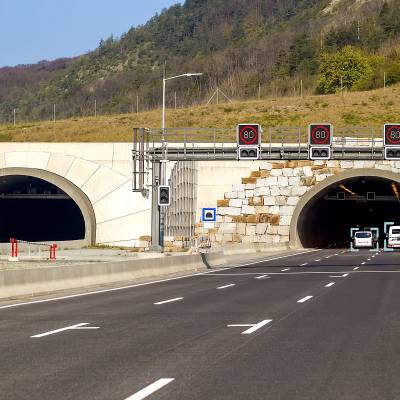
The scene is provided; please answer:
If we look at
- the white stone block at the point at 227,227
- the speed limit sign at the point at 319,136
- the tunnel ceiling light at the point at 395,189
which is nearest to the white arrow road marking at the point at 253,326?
the speed limit sign at the point at 319,136

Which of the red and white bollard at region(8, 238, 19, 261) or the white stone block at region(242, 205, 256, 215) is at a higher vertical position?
the white stone block at region(242, 205, 256, 215)

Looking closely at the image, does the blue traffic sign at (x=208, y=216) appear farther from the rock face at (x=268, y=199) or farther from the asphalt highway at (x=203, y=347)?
the rock face at (x=268, y=199)

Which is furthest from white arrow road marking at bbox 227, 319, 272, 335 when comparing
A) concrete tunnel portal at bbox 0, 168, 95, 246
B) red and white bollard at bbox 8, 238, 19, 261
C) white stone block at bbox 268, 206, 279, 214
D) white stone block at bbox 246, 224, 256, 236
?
white stone block at bbox 268, 206, 279, 214

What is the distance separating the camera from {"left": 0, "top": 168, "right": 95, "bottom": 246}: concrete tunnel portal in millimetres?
63938

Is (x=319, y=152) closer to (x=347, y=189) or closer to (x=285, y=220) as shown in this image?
(x=285, y=220)

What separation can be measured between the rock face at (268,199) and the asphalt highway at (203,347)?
141ft

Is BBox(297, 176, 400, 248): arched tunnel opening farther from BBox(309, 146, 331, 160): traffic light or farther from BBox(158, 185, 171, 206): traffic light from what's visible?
BBox(158, 185, 171, 206): traffic light

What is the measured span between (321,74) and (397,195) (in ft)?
191

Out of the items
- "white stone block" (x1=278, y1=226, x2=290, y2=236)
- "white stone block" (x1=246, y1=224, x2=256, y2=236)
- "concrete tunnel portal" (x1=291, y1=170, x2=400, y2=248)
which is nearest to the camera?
"concrete tunnel portal" (x1=291, y1=170, x2=400, y2=248)

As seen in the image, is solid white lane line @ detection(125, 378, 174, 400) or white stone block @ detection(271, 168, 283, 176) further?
white stone block @ detection(271, 168, 283, 176)

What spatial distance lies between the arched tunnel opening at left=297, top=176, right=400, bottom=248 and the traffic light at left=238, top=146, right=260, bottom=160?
76.7 ft

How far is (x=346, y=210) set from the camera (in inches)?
4023

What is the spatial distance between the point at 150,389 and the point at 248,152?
36.3 metres

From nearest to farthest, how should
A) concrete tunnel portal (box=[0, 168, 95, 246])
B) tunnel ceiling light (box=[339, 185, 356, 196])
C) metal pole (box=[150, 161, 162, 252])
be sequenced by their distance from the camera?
metal pole (box=[150, 161, 162, 252]) < concrete tunnel portal (box=[0, 168, 95, 246]) < tunnel ceiling light (box=[339, 185, 356, 196])
